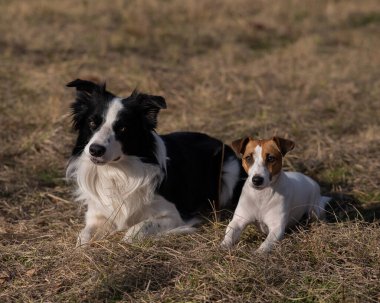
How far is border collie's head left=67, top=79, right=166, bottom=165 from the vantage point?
15.6 ft

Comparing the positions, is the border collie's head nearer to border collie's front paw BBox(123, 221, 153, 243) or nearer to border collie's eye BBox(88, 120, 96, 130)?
border collie's eye BBox(88, 120, 96, 130)

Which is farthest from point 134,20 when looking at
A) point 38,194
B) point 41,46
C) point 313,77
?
point 38,194

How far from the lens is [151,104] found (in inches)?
199

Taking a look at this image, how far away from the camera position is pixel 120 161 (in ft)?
16.7

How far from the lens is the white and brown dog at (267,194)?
15.1 feet

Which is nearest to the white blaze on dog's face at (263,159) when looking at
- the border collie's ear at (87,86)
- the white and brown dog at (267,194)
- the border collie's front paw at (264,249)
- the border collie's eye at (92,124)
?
the white and brown dog at (267,194)

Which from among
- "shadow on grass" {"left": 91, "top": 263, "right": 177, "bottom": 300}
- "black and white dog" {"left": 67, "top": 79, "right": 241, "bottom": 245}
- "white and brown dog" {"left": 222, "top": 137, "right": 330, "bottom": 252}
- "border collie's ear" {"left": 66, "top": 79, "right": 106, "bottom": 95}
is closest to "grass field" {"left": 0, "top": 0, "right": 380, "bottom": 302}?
"shadow on grass" {"left": 91, "top": 263, "right": 177, "bottom": 300}

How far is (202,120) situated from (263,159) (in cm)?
338

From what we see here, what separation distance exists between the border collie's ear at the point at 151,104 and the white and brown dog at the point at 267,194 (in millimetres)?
656

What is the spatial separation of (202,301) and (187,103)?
4.91 meters

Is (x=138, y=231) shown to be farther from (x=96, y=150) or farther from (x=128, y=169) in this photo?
(x=96, y=150)

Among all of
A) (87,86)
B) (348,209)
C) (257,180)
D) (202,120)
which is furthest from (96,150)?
(202,120)

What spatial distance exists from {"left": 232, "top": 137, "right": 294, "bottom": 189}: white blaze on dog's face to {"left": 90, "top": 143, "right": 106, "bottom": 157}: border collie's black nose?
101 centimetres

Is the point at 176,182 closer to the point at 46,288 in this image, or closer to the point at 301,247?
the point at 301,247
